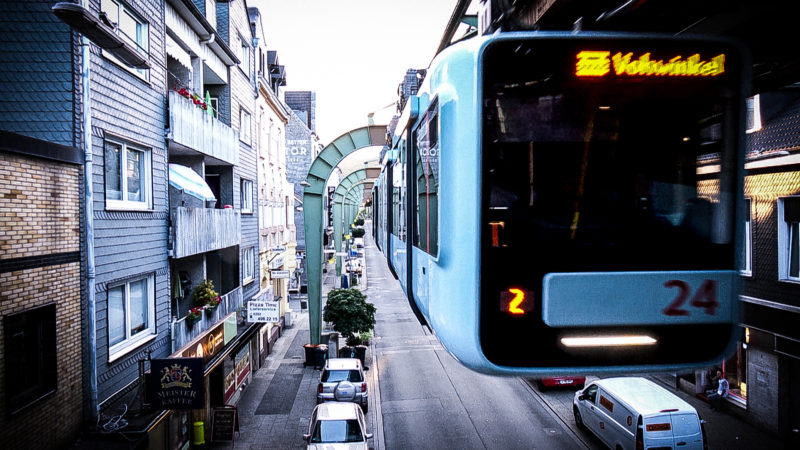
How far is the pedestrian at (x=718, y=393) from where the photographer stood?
56.3ft

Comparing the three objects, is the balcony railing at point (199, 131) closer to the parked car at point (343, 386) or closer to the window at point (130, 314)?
the window at point (130, 314)

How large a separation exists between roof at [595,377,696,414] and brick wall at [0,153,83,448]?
1266 centimetres

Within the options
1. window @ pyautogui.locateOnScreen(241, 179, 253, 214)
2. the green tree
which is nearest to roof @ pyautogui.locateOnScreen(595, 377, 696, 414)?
the green tree

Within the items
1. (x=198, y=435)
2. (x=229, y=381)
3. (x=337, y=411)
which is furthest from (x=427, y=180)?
(x=229, y=381)

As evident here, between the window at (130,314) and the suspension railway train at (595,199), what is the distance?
31.9 feet

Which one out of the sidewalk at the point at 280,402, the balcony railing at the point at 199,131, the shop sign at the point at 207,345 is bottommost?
the sidewalk at the point at 280,402

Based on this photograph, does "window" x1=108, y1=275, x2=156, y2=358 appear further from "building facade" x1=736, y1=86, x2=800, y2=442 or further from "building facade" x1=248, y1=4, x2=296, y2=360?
"building facade" x1=736, y1=86, x2=800, y2=442

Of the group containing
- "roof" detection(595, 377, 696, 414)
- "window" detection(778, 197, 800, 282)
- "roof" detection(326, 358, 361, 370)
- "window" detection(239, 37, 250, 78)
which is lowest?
"roof" detection(326, 358, 361, 370)

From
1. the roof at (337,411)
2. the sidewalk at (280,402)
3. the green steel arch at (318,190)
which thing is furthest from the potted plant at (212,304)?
the roof at (337,411)

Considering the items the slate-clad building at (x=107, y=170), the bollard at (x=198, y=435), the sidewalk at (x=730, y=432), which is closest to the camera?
the slate-clad building at (x=107, y=170)

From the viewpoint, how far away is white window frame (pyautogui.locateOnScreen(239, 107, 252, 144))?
21.7 metres

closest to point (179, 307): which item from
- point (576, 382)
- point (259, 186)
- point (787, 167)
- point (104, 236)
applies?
point (104, 236)

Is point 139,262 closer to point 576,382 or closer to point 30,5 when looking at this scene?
point 30,5

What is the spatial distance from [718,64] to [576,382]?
18943 millimetres
